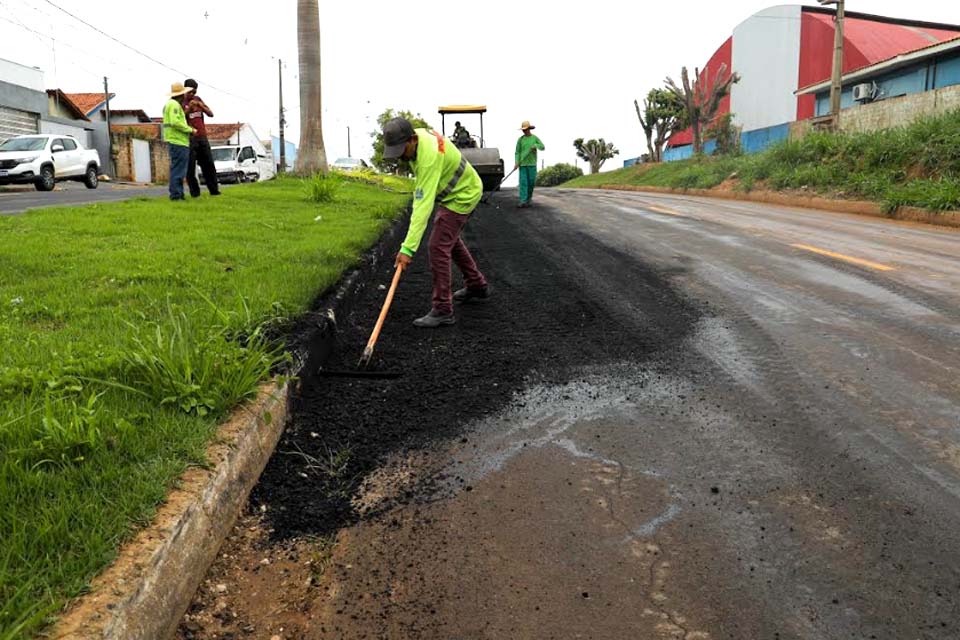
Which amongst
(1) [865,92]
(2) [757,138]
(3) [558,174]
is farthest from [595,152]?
(1) [865,92]

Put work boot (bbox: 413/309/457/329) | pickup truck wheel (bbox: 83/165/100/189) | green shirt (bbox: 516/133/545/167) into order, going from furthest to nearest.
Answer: pickup truck wheel (bbox: 83/165/100/189) < green shirt (bbox: 516/133/545/167) < work boot (bbox: 413/309/457/329)

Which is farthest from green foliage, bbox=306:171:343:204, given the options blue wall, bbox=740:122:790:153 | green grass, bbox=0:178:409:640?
blue wall, bbox=740:122:790:153

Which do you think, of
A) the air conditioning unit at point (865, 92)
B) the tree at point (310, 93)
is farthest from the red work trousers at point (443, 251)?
the air conditioning unit at point (865, 92)

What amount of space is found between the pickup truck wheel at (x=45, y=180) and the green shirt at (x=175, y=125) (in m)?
12.7

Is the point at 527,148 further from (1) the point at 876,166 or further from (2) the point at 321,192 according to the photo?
(1) the point at 876,166

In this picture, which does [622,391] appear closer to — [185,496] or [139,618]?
[185,496]

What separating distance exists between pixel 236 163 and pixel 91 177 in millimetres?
5960

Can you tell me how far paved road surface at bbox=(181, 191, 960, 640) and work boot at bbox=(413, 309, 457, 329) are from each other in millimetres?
113

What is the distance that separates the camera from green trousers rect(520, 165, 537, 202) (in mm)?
15664

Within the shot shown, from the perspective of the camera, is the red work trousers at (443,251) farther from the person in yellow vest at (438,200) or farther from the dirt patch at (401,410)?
the dirt patch at (401,410)

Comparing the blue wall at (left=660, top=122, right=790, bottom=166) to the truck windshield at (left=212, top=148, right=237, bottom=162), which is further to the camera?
the blue wall at (left=660, top=122, right=790, bottom=166)

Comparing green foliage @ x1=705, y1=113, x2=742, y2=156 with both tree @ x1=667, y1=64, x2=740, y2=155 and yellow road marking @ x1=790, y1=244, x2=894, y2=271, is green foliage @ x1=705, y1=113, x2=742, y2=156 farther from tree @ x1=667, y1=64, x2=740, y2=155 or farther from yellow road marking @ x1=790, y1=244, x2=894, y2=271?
yellow road marking @ x1=790, y1=244, x2=894, y2=271

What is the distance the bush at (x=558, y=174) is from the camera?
61250mm

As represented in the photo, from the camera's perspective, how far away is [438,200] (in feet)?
19.5
